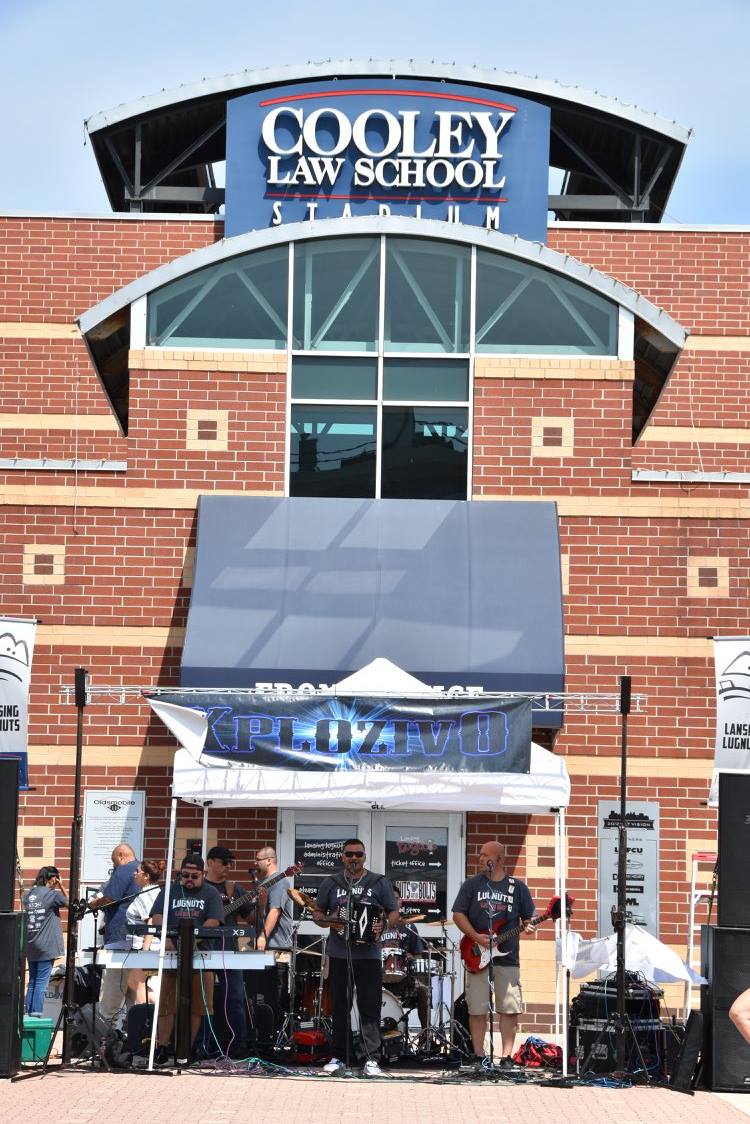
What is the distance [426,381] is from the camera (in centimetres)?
1895

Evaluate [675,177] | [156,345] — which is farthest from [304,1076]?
[675,177]

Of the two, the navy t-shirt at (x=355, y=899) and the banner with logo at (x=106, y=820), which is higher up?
the banner with logo at (x=106, y=820)

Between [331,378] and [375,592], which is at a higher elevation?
[331,378]

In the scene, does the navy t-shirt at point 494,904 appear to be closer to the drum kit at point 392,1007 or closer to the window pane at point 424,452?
the drum kit at point 392,1007

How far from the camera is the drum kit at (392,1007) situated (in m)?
14.3

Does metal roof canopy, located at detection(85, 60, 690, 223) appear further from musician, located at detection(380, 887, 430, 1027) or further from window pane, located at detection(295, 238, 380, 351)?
musician, located at detection(380, 887, 430, 1027)

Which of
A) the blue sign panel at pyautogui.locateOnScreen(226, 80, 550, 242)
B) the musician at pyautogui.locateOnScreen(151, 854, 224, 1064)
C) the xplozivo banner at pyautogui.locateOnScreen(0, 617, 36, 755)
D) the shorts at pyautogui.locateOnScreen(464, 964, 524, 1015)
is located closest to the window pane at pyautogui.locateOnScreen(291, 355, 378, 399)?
the blue sign panel at pyautogui.locateOnScreen(226, 80, 550, 242)

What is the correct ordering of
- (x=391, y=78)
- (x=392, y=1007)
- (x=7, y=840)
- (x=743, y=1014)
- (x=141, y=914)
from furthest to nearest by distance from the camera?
(x=391, y=78) < (x=392, y=1007) < (x=141, y=914) < (x=7, y=840) < (x=743, y=1014)

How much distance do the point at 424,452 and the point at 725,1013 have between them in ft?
25.7

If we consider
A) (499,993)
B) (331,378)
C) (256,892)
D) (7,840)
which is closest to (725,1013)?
(499,993)

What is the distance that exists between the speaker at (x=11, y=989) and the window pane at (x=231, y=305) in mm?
8018

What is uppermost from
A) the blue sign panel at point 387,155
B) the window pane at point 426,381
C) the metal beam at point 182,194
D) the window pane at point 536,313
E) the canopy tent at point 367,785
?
the metal beam at point 182,194

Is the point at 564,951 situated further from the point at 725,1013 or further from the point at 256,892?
the point at 256,892

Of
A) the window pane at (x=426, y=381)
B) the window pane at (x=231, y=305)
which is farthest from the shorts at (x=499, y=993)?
the window pane at (x=231, y=305)
